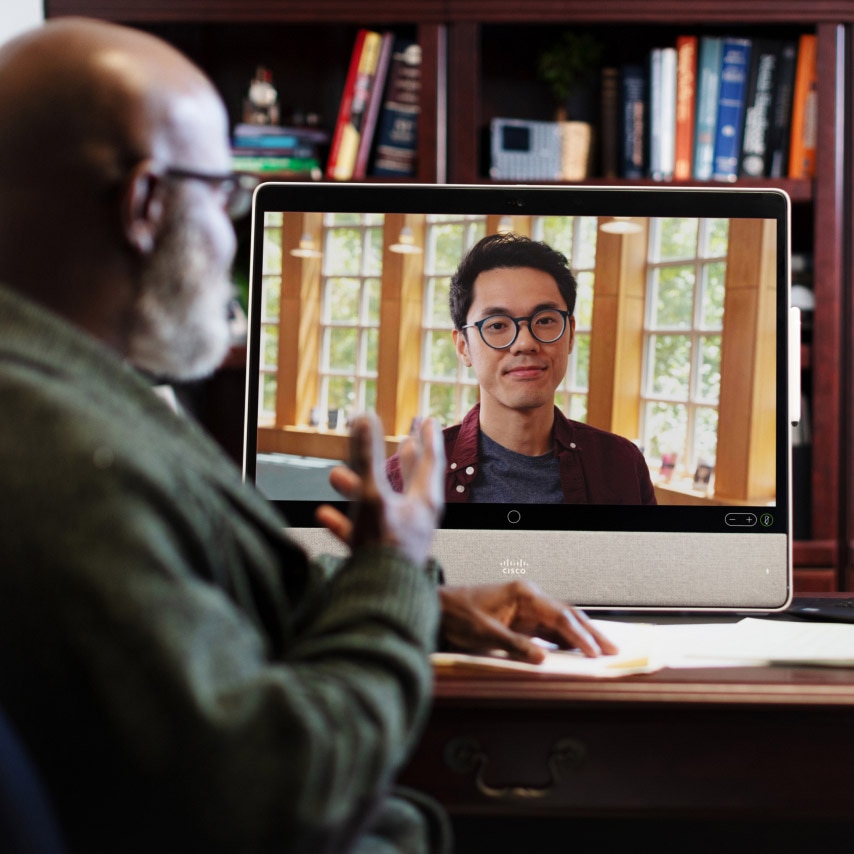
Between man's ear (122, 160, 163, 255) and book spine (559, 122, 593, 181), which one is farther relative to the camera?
book spine (559, 122, 593, 181)

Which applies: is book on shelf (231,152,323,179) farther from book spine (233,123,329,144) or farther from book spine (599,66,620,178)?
book spine (599,66,620,178)

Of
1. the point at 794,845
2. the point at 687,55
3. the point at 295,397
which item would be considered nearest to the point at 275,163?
the point at 687,55

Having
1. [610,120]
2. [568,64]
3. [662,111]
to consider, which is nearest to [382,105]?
[568,64]

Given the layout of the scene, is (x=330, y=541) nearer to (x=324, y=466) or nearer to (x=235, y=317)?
(x=324, y=466)

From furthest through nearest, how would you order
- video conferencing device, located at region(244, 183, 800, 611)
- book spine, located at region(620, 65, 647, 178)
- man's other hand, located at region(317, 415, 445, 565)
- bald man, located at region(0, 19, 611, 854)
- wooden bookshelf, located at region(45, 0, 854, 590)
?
1. book spine, located at region(620, 65, 647, 178)
2. wooden bookshelf, located at region(45, 0, 854, 590)
3. video conferencing device, located at region(244, 183, 800, 611)
4. man's other hand, located at region(317, 415, 445, 565)
5. bald man, located at region(0, 19, 611, 854)

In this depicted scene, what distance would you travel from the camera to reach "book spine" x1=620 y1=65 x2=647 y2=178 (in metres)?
2.54

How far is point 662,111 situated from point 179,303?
1980mm

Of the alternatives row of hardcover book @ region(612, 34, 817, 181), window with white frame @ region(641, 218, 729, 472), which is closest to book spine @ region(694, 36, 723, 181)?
row of hardcover book @ region(612, 34, 817, 181)

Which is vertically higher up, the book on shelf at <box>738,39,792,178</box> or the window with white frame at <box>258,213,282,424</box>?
the book on shelf at <box>738,39,792,178</box>

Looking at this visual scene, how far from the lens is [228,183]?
0.83m

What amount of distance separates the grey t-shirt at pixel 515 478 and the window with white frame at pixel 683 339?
131 mm

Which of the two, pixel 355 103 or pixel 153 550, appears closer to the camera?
pixel 153 550

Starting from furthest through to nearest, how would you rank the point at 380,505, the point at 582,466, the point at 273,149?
the point at 273,149
the point at 582,466
the point at 380,505

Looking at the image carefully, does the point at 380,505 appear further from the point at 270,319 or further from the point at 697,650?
the point at 270,319
